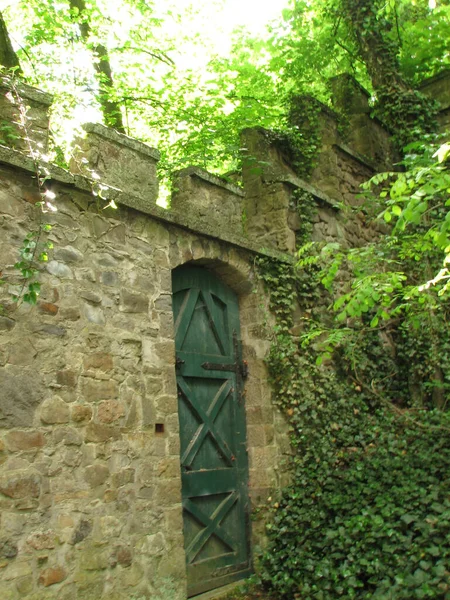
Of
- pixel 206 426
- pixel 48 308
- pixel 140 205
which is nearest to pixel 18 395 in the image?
pixel 48 308

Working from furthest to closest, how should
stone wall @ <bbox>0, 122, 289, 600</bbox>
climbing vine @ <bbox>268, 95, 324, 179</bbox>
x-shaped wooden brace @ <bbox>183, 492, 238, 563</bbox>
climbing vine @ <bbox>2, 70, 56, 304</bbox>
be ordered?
climbing vine @ <bbox>268, 95, 324, 179</bbox>, x-shaped wooden brace @ <bbox>183, 492, 238, 563</bbox>, climbing vine @ <bbox>2, 70, 56, 304</bbox>, stone wall @ <bbox>0, 122, 289, 600</bbox>

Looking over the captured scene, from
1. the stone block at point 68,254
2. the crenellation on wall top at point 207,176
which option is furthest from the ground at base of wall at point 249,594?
the crenellation on wall top at point 207,176

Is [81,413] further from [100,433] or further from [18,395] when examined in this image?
[18,395]

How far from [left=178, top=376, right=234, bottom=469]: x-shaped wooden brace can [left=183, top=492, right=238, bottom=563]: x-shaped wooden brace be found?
301 millimetres

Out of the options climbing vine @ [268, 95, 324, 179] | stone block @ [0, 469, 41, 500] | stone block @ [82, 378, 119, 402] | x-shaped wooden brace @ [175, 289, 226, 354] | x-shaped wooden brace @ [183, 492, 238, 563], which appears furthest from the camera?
climbing vine @ [268, 95, 324, 179]

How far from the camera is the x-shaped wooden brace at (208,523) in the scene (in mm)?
4621

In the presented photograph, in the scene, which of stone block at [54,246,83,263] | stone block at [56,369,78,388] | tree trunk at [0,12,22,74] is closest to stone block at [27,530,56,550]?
stone block at [56,369,78,388]

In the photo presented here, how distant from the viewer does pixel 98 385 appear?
3.96 metres

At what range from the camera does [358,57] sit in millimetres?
8711

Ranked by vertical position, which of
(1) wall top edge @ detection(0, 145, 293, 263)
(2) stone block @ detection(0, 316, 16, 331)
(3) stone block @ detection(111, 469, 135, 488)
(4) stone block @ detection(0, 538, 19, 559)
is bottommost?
(4) stone block @ detection(0, 538, 19, 559)

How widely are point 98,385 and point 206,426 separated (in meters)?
1.33

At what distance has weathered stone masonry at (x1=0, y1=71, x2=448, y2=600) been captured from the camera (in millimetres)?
3436

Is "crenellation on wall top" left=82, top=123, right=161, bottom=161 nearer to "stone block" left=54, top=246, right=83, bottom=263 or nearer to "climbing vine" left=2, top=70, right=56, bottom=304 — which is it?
"climbing vine" left=2, top=70, right=56, bottom=304

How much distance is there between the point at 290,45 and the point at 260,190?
14.6 feet
